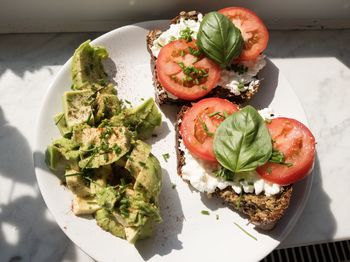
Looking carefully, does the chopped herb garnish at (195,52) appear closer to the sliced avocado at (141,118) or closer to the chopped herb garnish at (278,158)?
the sliced avocado at (141,118)

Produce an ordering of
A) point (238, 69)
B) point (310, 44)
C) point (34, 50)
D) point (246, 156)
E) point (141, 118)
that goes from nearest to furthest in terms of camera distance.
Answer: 1. point (246, 156)
2. point (141, 118)
3. point (238, 69)
4. point (34, 50)
5. point (310, 44)

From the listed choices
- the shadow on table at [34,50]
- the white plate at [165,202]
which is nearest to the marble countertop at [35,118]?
the shadow on table at [34,50]

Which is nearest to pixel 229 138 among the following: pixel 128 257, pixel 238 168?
pixel 238 168

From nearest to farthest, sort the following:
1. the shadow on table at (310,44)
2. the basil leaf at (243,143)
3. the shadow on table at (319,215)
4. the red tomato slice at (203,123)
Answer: the basil leaf at (243,143) < the red tomato slice at (203,123) < the shadow on table at (319,215) < the shadow on table at (310,44)

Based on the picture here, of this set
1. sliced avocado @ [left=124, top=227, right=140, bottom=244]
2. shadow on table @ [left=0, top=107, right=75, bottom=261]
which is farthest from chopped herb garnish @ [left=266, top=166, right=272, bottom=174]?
shadow on table @ [left=0, top=107, right=75, bottom=261]

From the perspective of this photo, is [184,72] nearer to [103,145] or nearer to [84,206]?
[103,145]

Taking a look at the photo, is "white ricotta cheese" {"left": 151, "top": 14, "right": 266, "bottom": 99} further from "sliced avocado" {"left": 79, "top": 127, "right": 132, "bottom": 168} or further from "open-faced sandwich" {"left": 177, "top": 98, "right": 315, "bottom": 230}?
"sliced avocado" {"left": 79, "top": 127, "right": 132, "bottom": 168}

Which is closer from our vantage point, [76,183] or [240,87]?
[76,183]

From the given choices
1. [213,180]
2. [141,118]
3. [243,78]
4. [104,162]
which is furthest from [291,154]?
[104,162]
